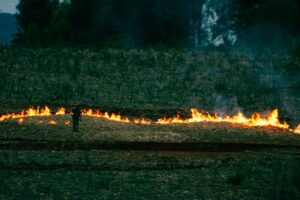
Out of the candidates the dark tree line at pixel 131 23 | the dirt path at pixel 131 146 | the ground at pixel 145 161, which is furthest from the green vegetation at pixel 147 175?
the dark tree line at pixel 131 23

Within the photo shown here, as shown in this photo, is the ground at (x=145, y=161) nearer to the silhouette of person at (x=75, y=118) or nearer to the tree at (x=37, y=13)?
the silhouette of person at (x=75, y=118)

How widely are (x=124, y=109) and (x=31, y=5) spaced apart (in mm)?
48873

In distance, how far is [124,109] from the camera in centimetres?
3466

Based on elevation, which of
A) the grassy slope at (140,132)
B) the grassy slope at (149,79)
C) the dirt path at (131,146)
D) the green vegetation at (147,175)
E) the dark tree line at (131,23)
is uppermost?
the dark tree line at (131,23)

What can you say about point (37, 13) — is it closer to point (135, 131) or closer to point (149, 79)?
point (149, 79)

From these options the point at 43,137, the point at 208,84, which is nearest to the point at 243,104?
the point at 208,84

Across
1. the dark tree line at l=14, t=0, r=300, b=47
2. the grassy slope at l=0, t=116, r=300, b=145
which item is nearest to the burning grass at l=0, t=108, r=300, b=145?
the grassy slope at l=0, t=116, r=300, b=145

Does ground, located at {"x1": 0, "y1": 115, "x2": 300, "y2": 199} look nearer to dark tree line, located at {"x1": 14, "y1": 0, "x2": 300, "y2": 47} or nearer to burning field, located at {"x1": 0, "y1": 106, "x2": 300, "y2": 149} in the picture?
burning field, located at {"x1": 0, "y1": 106, "x2": 300, "y2": 149}

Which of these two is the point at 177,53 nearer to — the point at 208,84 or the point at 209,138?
the point at 208,84

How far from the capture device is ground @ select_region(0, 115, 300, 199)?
15.8 m

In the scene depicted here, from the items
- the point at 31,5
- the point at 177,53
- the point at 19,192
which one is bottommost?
the point at 19,192

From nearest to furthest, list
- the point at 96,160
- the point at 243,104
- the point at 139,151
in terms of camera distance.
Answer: the point at 96,160 → the point at 139,151 → the point at 243,104

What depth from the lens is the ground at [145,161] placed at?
1584 centimetres

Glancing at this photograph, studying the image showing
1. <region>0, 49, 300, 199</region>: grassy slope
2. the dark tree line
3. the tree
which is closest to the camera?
<region>0, 49, 300, 199</region>: grassy slope
